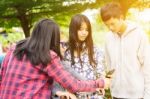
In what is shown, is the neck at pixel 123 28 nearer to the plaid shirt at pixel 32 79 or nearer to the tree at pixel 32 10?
the plaid shirt at pixel 32 79

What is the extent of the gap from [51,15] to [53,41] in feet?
51.1

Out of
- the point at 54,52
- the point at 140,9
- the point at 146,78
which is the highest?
the point at 140,9

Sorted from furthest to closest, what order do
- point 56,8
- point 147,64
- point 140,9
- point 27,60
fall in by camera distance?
1. point 56,8
2. point 140,9
3. point 147,64
4. point 27,60

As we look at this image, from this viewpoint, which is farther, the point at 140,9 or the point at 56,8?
the point at 56,8

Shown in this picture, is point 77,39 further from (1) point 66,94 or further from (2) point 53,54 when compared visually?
(2) point 53,54

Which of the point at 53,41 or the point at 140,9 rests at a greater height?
the point at 140,9

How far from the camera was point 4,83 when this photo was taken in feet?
13.3

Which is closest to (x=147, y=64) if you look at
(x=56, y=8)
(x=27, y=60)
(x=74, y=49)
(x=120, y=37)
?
(x=120, y=37)

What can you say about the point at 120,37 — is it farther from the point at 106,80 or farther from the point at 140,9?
the point at 140,9

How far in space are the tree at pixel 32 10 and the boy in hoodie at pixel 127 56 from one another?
12929 mm

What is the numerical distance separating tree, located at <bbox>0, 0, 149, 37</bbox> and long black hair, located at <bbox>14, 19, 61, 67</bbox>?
13.8 meters

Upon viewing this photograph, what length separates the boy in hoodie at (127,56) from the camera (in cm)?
464

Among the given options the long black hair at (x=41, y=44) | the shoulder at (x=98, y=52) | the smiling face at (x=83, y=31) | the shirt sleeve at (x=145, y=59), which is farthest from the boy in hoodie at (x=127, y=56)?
the long black hair at (x=41, y=44)

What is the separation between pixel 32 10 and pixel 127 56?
14.9 metres
